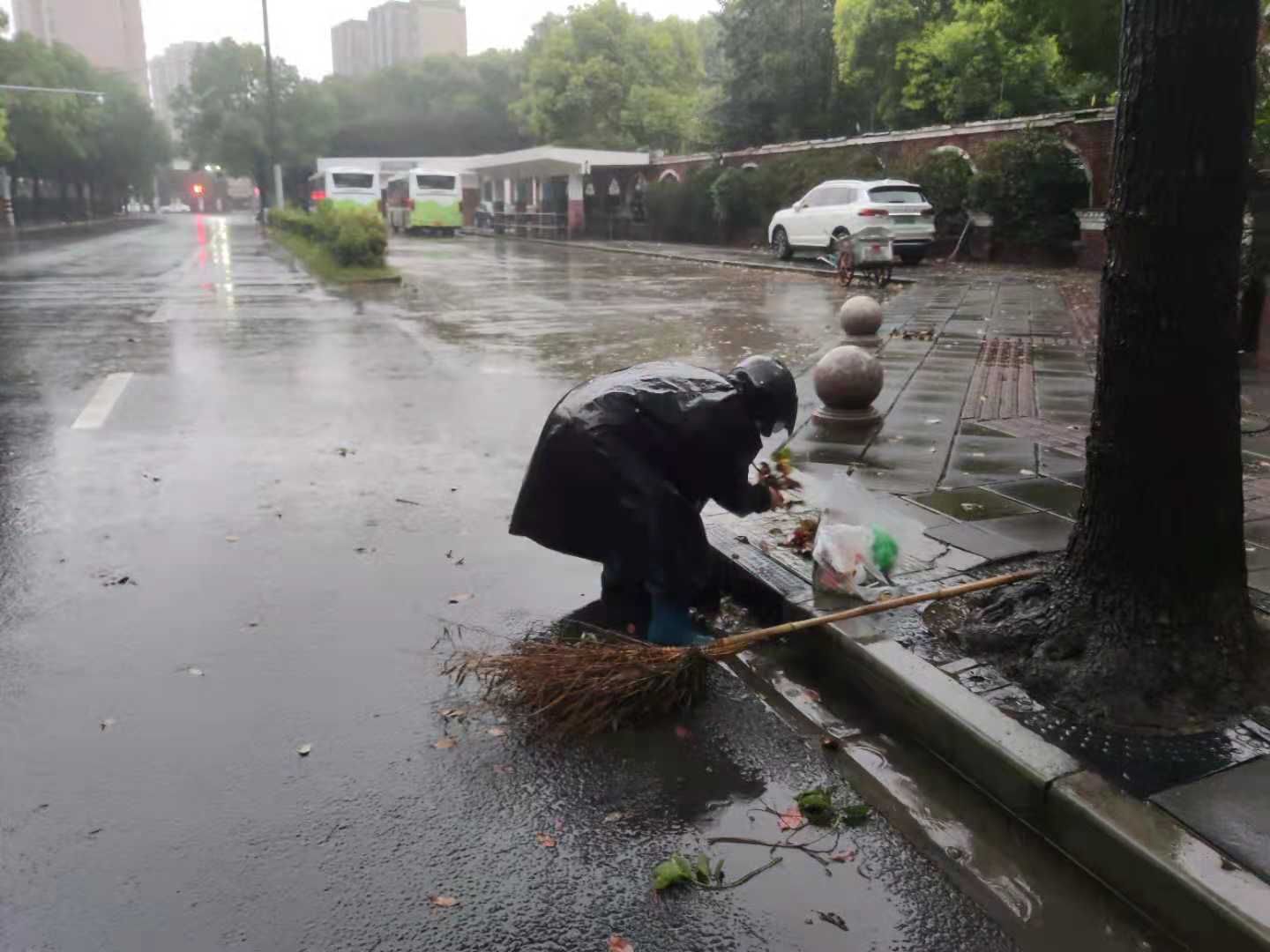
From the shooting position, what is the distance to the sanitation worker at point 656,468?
3.99 meters

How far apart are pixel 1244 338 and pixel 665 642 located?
879 centimetres

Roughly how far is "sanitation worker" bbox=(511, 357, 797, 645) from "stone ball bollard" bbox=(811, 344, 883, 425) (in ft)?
12.5

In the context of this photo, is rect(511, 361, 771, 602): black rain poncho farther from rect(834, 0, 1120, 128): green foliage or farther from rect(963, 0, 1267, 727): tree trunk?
rect(834, 0, 1120, 128): green foliage

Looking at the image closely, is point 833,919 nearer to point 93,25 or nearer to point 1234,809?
point 1234,809

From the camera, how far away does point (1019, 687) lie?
12.0 ft

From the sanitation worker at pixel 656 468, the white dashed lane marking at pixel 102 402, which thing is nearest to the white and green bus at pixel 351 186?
the white dashed lane marking at pixel 102 402

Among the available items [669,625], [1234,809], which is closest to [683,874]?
[669,625]

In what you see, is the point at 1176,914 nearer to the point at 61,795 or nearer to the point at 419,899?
the point at 419,899

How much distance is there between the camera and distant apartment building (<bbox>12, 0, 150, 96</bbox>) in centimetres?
10388

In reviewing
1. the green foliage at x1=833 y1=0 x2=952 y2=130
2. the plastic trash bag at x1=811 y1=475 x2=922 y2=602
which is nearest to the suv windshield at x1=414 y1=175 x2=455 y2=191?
the green foliage at x1=833 y1=0 x2=952 y2=130

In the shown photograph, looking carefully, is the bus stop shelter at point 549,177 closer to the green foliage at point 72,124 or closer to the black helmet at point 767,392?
the green foliage at point 72,124

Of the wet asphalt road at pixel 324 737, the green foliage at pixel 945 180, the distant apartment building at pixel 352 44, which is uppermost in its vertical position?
the distant apartment building at pixel 352 44

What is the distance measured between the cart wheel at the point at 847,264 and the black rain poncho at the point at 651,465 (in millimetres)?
15705

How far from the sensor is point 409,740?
11.8 feet
